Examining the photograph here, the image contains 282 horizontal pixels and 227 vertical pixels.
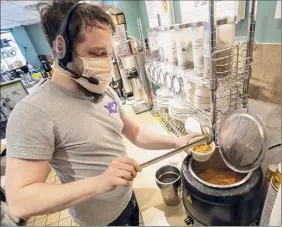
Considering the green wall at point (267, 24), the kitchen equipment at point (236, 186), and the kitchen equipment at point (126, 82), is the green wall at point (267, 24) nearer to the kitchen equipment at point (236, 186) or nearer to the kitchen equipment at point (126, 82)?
the kitchen equipment at point (236, 186)

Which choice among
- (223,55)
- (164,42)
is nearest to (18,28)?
(164,42)

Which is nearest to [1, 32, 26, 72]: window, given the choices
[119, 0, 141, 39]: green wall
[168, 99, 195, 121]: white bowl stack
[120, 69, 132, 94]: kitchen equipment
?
[119, 0, 141, 39]: green wall

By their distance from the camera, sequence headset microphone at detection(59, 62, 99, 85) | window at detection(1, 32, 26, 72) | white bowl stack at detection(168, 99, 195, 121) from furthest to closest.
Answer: window at detection(1, 32, 26, 72), white bowl stack at detection(168, 99, 195, 121), headset microphone at detection(59, 62, 99, 85)

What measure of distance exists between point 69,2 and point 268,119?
93 centimetres

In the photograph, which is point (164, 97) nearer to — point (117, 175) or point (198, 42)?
point (198, 42)

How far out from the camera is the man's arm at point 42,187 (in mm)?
424

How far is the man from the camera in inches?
17.1

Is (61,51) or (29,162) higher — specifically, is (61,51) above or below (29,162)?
above

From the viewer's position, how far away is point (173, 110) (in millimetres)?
1164

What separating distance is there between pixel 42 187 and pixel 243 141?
0.61 meters

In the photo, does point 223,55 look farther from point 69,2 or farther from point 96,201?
point 96,201

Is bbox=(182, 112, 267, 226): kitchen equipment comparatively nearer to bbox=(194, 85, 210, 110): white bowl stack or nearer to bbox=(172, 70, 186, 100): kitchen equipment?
bbox=(194, 85, 210, 110): white bowl stack

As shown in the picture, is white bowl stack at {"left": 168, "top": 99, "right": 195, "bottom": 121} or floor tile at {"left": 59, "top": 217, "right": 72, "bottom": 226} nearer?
white bowl stack at {"left": 168, "top": 99, "right": 195, "bottom": 121}

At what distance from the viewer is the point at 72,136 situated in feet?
1.72
